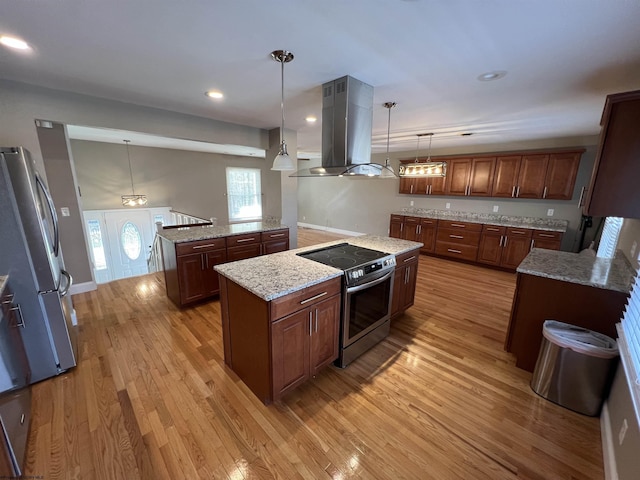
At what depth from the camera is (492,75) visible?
6.77ft

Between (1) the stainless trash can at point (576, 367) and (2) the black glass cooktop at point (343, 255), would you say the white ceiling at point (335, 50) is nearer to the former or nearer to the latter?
(2) the black glass cooktop at point (343, 255)

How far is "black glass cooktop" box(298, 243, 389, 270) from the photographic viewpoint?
220cm

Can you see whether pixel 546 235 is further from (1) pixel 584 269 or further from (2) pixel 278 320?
(2) pixel 278 320

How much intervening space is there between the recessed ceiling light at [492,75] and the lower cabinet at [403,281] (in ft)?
5.47

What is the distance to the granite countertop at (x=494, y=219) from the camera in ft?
14.7

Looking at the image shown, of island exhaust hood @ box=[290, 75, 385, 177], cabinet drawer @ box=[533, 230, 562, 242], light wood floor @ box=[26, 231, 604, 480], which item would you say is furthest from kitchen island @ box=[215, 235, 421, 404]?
cabinet drawer @ box=[533, 230, 562, 242]

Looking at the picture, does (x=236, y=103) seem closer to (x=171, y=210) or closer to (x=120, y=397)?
(x=120, y=397)

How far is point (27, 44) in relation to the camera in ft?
5.62

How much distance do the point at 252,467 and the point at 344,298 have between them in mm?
1169

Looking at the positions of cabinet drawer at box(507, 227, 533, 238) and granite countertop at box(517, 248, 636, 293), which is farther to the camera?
cabinet drawer at box(507, 227, 533, 238)

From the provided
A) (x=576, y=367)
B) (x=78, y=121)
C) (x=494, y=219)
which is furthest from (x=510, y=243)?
(x=78, y=121)

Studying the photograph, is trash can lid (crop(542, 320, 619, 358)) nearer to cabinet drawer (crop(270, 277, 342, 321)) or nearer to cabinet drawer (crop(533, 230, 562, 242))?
cabinet drawer (crop(270, 277, 342, 321))

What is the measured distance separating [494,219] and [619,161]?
4.03m

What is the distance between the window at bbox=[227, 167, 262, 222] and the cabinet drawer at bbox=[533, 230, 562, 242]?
7.01 meters
